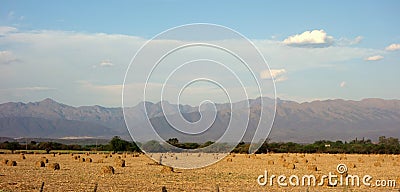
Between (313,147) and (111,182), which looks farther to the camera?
(313,147)

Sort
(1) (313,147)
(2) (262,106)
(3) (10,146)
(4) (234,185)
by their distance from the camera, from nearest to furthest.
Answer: (4) (234,185) → (2) (262,106) → (3) (10,146) → (1) (313,147)

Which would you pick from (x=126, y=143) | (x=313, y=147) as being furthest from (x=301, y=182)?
(x=313, y=147)

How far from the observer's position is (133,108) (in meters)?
30.2

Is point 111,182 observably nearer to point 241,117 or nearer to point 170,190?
point 170,190

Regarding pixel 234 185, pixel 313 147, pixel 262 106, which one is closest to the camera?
pixel 234 185

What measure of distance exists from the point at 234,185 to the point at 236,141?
317 centimetres

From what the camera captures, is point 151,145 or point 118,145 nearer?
point 151,145

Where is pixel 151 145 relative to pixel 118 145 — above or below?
above

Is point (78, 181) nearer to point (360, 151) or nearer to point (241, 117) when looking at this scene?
point (241, 117)

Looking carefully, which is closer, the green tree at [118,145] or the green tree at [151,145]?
the green tree at [151,145]

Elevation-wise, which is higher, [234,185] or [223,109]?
[223,109]

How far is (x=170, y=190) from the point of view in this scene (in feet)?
86.4

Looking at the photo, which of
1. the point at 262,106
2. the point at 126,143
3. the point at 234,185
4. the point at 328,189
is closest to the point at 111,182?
the point at 234,185

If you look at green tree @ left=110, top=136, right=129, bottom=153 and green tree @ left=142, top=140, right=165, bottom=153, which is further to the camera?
green tree @ left=110, top=136, right=129, bottom=153
